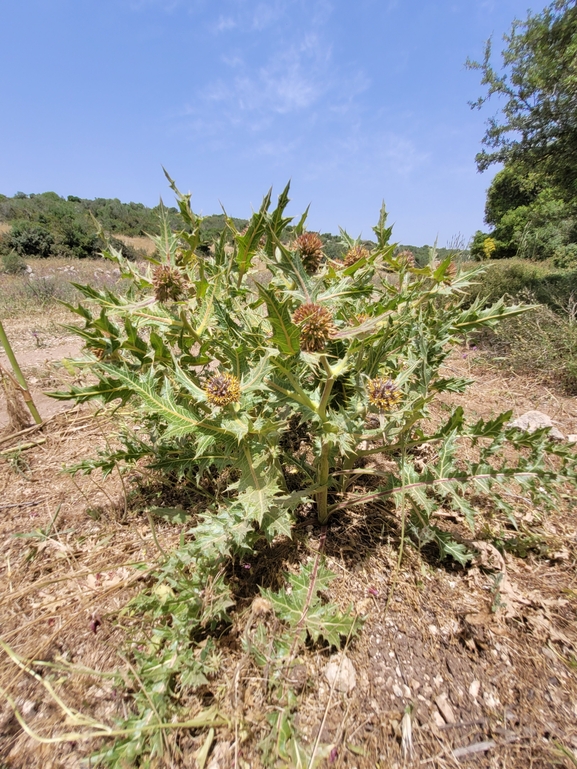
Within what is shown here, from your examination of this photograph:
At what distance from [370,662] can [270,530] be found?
0.54m

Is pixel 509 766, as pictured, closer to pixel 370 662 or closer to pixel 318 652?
pixel 370 662

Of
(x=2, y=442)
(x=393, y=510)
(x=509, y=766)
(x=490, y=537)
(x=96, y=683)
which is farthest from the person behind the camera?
(x=2, y=442)

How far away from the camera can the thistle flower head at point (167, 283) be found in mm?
1474

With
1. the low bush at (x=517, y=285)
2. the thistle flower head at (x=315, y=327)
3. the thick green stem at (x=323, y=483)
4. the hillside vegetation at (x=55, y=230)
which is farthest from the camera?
the hillside vegetation at (x=55, y=230)

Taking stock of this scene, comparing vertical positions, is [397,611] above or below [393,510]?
below

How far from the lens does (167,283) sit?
148 cm

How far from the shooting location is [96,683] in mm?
1141

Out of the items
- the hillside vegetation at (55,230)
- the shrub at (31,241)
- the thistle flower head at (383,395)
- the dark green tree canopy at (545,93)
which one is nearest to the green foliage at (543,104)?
the dark green tree canopy at (545,93)

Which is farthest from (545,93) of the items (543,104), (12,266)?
(12,266)

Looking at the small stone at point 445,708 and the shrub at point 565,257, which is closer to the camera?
the small stone at point 445,708

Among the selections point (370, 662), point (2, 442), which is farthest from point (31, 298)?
point (370, 662)

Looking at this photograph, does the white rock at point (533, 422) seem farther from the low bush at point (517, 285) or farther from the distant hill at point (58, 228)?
the distant hill at point (58, 228)

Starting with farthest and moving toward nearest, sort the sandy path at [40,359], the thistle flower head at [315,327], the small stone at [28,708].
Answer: the sandy path at [40,359], the thistle flower head at [315,327], the small stone at [28,708]

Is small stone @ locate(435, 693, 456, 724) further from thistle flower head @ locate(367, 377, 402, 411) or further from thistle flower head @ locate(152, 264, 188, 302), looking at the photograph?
thistle flower head @ locate(152, 264, 188, 302)
